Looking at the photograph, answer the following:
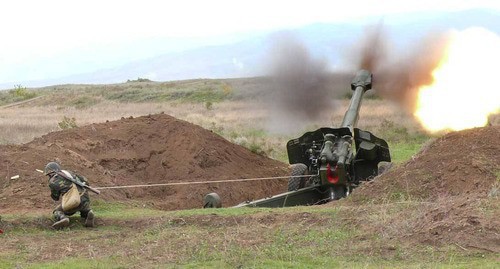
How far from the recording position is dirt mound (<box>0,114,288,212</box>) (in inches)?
628

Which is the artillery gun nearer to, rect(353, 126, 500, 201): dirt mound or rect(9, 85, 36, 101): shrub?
rect(353, 126, 500, 201): dirt mound

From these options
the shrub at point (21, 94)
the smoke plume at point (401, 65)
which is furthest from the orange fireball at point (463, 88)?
the shrub at point (21, 94)

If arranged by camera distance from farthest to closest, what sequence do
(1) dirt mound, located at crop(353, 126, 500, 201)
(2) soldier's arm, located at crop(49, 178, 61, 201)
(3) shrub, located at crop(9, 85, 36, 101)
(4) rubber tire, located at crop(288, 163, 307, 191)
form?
1. (3) shrub, located at crop(9, 85, 36, 101)
2. (4) rubber tire, located at crop(288, 163, 307, 191)
3. (1) dirt mound, located at crop(353, 126, 500, 201)
4. (2) soldier's arm, located at crop(49, 178, 61, 201)

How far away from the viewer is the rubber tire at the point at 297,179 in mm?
16828

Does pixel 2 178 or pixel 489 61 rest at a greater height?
pixel 489 61

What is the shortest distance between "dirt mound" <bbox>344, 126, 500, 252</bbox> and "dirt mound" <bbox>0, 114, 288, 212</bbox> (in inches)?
216

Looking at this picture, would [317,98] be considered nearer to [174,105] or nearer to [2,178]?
[2,178]

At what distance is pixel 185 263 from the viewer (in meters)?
8.98

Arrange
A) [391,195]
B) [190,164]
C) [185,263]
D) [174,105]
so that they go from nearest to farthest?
[185,263]
[391,195]
[190,164]
[174,105]

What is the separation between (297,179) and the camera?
16.8 meters

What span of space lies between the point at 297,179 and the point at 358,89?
298 cm

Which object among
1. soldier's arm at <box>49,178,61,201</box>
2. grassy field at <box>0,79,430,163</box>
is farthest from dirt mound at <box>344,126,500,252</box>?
grassy field at <box>0,79,430,163</box>

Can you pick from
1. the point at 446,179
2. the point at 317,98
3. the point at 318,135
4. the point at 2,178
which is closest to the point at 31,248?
the point at 2,178

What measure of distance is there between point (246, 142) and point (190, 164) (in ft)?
25.6
